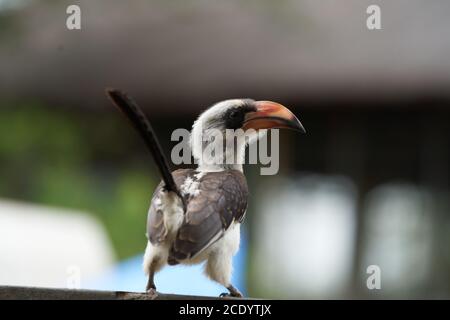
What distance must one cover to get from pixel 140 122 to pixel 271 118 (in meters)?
0.40

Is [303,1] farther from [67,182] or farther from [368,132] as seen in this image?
[67,182]

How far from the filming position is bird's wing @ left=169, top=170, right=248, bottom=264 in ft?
5.46

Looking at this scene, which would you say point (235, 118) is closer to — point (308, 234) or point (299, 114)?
point (299, 114)

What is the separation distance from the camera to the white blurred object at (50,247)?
4.32 m

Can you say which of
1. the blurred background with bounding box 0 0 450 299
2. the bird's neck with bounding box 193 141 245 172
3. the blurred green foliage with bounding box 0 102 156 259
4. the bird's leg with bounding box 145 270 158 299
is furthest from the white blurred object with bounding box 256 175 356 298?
the bird's leg with bounding box 145 270 158 299

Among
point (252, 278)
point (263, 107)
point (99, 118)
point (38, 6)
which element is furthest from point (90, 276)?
point (263, 107)

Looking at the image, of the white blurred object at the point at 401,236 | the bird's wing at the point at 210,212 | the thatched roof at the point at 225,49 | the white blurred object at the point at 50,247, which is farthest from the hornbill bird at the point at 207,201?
the white blurred object at the point at 401,236

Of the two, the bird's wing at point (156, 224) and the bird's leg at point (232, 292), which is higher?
the bird's wing at point (156, 224)

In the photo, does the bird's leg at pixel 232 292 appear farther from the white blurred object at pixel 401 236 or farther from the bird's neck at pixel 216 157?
the white blurred object at pixel 401 236

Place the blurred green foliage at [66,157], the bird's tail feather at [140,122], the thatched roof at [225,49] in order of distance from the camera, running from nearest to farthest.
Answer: the bird's tail feather at [140,122]
the blurred green foliage at [66,157]
the thatched roof at [225,49]

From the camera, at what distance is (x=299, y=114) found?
4664 millimetres

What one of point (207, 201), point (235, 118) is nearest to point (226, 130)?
point (235, 118)

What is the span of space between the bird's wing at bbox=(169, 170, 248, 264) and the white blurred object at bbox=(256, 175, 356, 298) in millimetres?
3060

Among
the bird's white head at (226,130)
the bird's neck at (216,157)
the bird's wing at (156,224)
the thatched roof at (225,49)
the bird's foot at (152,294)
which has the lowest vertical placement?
the bird's foot at (152,294)
